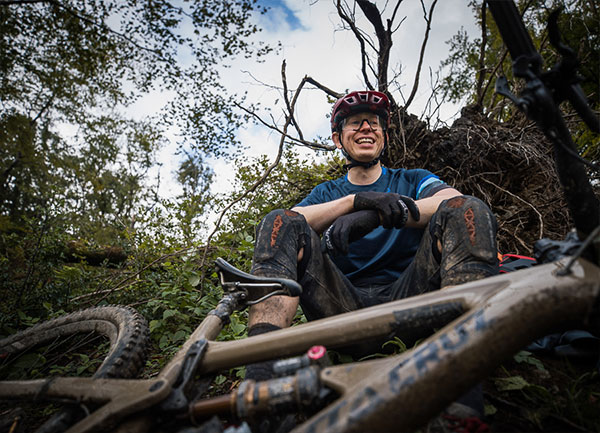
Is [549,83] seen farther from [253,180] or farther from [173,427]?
[253,180]

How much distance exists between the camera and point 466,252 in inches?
50.4

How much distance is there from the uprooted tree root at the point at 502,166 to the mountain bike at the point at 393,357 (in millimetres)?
2790

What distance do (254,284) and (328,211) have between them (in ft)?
2.85

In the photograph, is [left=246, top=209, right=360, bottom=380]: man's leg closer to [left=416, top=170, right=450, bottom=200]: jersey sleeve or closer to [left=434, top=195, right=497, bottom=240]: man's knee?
[left=434, top=195, right=497, bottom=240]: man's knee

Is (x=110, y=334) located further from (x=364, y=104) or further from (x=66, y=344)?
(x=364, y=104)

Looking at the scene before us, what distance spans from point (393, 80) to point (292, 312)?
14.5 ft

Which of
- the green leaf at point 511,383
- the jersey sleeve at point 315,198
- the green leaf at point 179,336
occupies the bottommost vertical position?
the green leaf at point 511,383

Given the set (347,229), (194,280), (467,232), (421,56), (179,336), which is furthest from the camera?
(421,56)

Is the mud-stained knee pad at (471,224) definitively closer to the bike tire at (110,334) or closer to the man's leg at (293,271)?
the man's leg at (293,271)

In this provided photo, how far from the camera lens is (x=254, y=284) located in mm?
1380

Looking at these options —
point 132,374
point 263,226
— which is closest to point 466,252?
point 263,226

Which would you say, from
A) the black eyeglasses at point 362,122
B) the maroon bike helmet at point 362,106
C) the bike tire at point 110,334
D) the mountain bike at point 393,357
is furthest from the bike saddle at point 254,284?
the black eyeglasses at point 362,122

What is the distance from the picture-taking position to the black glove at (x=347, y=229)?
1.68 meters

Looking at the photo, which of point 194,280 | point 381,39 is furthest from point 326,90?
point 194,280
